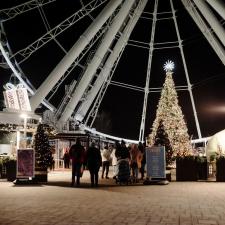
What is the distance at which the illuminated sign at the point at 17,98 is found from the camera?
Answer: 945 inches

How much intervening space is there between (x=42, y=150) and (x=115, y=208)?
28.3 ft

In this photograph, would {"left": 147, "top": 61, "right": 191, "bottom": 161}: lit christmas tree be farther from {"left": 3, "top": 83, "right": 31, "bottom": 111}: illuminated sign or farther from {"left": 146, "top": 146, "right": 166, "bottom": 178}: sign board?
{"left": 146, "top": 146, "right": 166, "bottom": 178}: sign board

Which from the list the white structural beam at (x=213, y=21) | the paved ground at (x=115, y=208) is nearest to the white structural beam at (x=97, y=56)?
→ the white structural beam at (x=213, y=21)

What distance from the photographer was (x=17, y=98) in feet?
79.6

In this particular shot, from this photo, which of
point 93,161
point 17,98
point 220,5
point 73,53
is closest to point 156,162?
point 93,161

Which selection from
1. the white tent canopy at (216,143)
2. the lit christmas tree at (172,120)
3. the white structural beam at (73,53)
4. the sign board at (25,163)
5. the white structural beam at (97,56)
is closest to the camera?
the sign board at (25,163)

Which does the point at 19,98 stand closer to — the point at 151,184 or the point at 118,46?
the point at 118,46

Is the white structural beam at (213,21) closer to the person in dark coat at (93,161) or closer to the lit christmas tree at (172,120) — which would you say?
the lit christmas tree at (172,120)

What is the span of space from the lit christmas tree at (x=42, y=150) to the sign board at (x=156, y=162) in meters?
3.80

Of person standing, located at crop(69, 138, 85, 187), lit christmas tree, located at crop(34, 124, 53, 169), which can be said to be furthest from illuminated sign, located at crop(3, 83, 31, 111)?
person standing, located at crop(69, 138, 85, 187)

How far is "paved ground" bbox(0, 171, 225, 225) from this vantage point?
7594mm

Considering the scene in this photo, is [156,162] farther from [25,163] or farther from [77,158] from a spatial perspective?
[25,163]

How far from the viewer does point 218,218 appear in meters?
7.79

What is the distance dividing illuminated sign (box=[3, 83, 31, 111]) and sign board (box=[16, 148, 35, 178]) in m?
Result: 7.94
